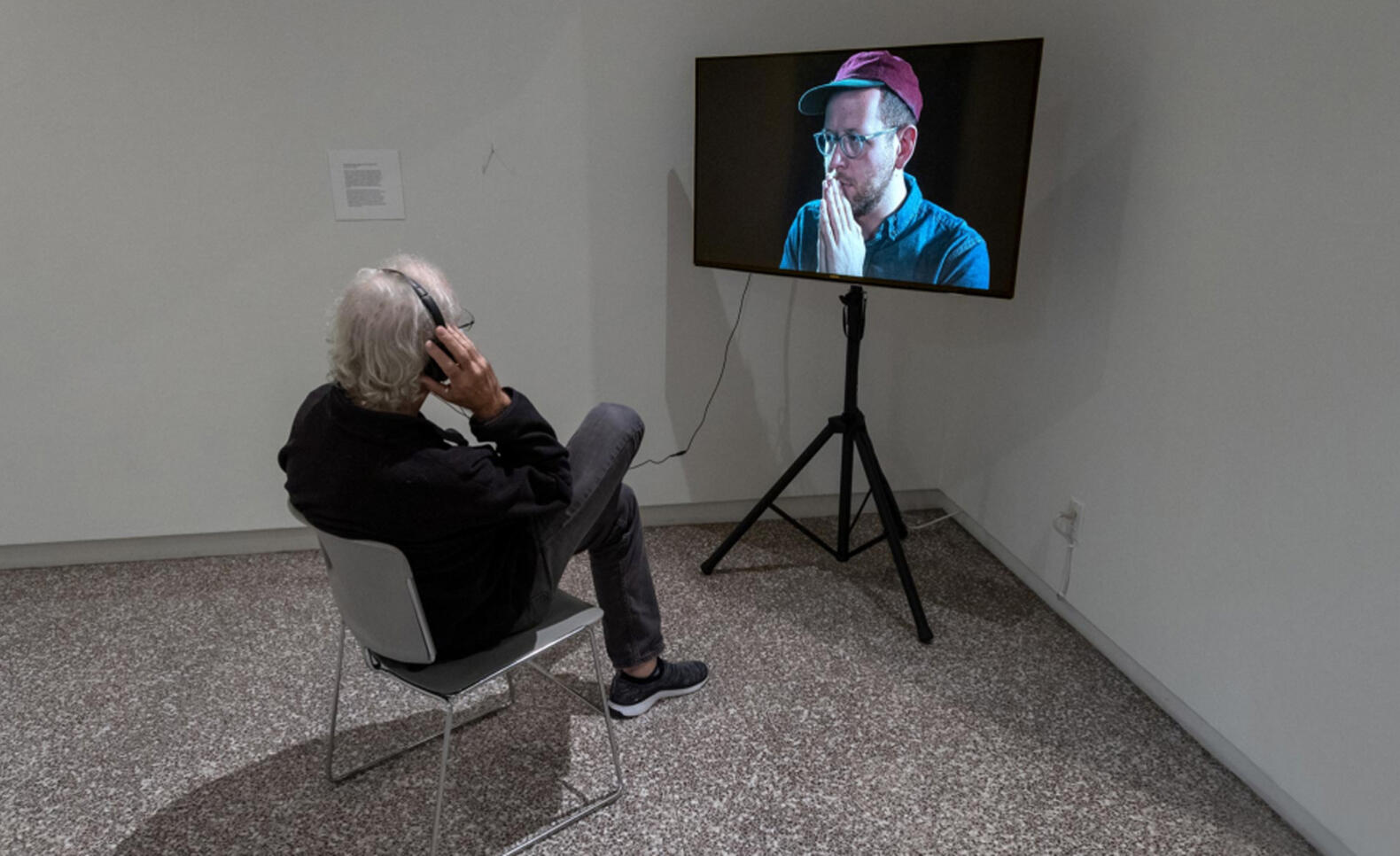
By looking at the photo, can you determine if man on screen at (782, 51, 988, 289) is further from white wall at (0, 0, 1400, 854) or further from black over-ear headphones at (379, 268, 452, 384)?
black over-ear headphones at (379, 268, 452, 384)

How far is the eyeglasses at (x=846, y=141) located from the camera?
89.4 inches

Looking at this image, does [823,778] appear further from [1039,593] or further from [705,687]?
[1039,593]

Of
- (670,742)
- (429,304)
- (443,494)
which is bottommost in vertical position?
(670,742)

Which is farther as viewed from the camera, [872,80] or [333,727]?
[872,80]

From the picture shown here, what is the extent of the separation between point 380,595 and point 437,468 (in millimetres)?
256

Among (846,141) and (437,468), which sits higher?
(846,141)

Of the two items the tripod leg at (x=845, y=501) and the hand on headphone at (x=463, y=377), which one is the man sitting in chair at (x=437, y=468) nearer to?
the hand on headphone at (x=463, y=377)

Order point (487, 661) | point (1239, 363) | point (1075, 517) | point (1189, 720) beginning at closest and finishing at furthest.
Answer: point (487, 661)
point (1239, 363)
point (1189, 720)
point (1075, 517)

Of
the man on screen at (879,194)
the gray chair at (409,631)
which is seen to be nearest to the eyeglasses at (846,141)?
the man on screen at (879,194)

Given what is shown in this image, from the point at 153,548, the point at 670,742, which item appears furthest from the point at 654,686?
the point at 153,548

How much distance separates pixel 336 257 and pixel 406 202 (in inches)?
11.4

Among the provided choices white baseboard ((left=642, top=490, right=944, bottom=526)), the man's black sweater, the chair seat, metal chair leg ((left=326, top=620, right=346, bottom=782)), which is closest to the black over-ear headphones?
the man's black sweater

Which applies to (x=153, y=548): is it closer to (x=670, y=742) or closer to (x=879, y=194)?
(x=670, y=742)

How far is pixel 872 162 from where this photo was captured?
2.28 m
